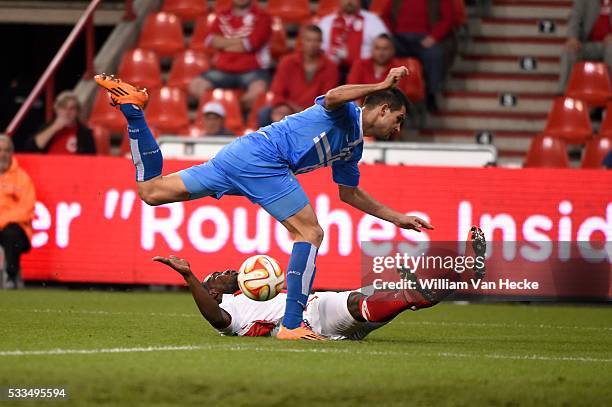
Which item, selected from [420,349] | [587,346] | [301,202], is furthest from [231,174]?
[587,346]

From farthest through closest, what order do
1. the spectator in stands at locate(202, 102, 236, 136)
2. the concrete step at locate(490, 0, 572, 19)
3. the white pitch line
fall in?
1. the concrete step at locate(490, 0, 572, 19)
2. the spectator in stands at locate(202, 102, 236, 136)
3. the white pitch line

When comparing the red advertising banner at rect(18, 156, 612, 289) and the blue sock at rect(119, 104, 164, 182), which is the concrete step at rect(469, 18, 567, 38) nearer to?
the red advertising banner at rect(18, 156, 612, 289)

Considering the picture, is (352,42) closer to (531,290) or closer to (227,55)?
(227,55)

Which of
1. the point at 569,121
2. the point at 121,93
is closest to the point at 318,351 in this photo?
the point at 121,93

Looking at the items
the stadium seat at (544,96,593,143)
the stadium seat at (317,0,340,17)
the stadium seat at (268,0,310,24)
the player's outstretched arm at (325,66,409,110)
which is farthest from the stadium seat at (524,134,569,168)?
the player's outstretched arm at (325,66,409,110)

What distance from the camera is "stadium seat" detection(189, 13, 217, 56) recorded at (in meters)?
17.4

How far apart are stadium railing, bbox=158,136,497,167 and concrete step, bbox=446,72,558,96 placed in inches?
138

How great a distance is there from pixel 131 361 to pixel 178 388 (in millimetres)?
980

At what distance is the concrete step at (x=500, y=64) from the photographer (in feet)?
57.5

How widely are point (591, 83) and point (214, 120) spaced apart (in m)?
4.60

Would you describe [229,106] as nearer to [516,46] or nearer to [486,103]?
[486,103]

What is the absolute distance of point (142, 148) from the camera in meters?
8.71

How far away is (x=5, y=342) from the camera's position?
8023 mm

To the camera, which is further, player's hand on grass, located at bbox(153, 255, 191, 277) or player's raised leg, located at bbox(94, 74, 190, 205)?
player's raised leg, located at bbox(94, 74, 190, 205)
